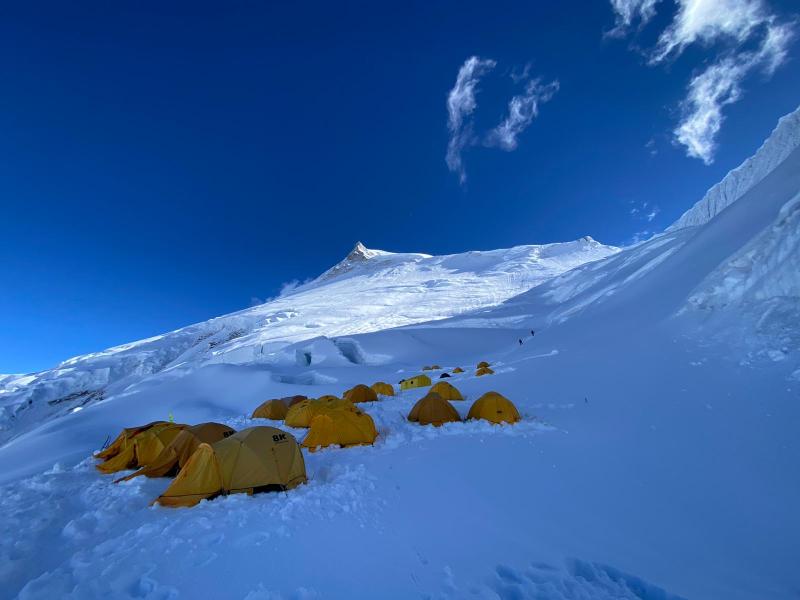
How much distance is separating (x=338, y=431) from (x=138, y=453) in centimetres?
549

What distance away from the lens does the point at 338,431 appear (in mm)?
10297

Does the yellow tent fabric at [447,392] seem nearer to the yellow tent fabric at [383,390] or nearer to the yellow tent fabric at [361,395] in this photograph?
the yellow tent fabric at [361,395]

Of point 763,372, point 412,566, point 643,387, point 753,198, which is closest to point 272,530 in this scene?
point 412,566

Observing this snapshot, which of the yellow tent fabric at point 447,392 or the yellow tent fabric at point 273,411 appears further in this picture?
the yellow tent fabric at point 273,411

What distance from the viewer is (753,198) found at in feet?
57.0

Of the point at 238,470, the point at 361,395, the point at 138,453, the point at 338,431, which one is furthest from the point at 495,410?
the point at 138,453

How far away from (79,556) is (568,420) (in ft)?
35.6

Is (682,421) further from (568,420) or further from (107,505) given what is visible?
(107,505)

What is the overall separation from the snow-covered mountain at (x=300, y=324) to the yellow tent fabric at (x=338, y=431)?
71.5ft

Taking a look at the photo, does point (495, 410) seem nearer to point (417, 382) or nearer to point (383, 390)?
point (383, 390)

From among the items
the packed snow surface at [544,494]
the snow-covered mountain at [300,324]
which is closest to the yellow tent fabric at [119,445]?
the packed snow surface at [544,494]

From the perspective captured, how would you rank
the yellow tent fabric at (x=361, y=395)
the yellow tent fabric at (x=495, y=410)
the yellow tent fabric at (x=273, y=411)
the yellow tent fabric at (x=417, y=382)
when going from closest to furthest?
the yellow tent fabric at (x=495, y=410) < the yellow tent fabric at (x=273, y=411) < the yellow tent fabric at (x=361, y=395) < the yellow tent fabric at (x=417, y=382)

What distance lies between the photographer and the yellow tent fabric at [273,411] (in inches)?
645

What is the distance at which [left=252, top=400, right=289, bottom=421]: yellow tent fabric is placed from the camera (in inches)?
645
